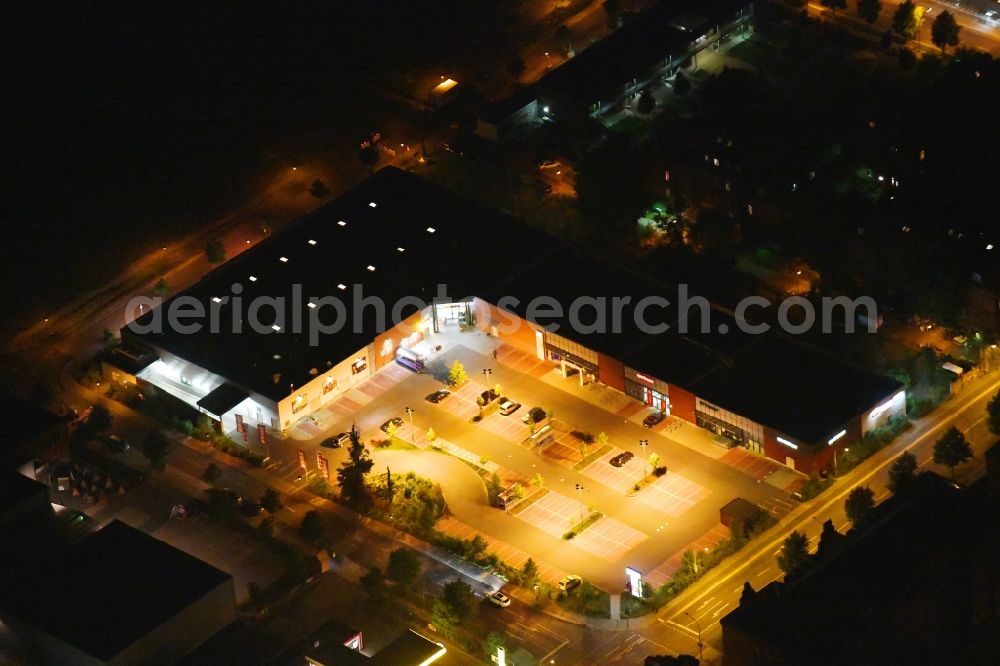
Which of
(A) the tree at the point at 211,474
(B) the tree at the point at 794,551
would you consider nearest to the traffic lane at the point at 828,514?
(B) the tree at the point at 794,551

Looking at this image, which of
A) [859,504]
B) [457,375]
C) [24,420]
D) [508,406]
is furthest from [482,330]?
[859,504]

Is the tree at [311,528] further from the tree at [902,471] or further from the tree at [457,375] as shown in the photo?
the tree at [902,471]

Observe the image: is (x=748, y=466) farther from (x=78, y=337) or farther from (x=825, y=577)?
(x=78, y=337)

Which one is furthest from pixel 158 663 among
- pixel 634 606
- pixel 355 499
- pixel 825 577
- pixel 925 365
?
pixel 925 365

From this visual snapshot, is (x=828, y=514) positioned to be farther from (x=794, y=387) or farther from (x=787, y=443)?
(x=794, y=387)

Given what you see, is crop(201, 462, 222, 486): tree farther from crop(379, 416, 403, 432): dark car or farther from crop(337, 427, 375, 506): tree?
crop(379, 416, 403, 432): dark car

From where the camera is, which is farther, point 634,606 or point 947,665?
point 634,606
